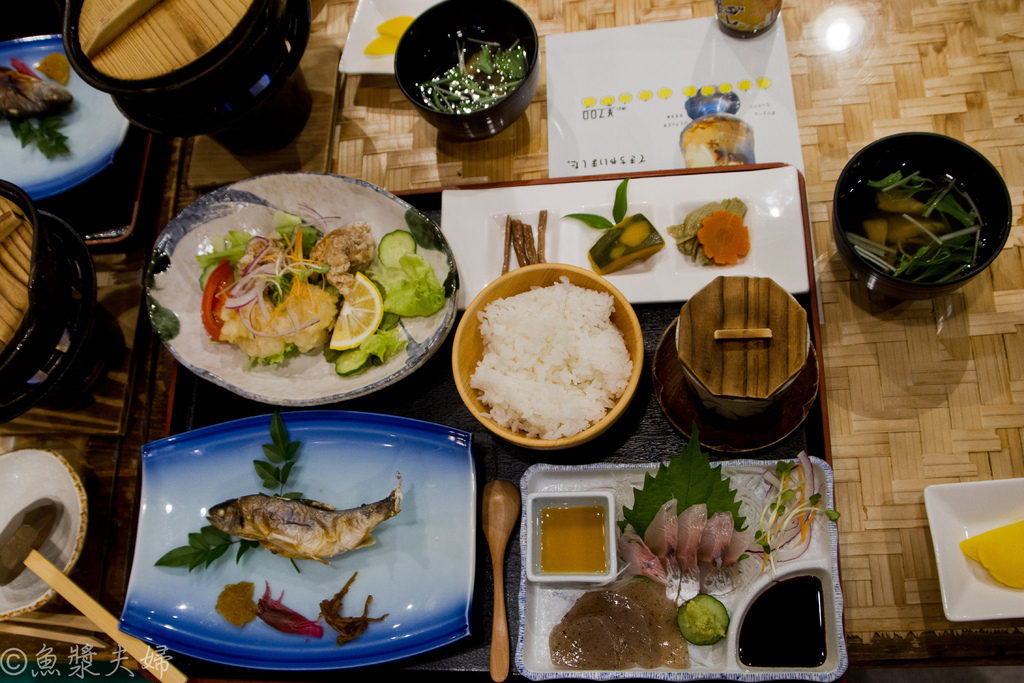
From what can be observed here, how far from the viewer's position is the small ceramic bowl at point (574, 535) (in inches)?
62.1

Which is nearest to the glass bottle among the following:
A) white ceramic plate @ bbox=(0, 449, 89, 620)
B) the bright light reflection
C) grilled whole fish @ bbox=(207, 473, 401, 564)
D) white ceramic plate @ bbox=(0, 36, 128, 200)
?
the bright light reflection

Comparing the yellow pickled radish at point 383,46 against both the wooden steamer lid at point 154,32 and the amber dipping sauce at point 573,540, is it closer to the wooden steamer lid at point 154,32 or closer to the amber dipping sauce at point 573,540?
the wooden steamer lid at point 154,32

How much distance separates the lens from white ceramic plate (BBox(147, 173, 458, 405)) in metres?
1.89

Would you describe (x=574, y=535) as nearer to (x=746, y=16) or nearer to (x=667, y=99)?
(x=667, y=99)

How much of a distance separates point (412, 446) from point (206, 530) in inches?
27.1

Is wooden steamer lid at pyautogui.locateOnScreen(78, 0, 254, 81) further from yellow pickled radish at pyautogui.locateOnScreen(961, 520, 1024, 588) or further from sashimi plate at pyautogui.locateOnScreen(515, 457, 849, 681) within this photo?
yellow pickled radish at pyautogui.locateOnScreen(961, 520, 1024, 588)

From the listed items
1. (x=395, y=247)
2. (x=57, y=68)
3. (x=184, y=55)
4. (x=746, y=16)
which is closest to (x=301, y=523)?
(x=395, y=247)

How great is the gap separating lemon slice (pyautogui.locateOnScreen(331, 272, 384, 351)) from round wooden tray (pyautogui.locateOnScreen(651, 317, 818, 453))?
3.14 feet

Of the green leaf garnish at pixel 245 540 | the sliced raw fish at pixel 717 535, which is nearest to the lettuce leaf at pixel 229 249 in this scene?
the green leaf garnish at pixel 245 540

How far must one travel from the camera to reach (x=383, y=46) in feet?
7.48

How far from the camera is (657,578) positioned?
1.60 meters

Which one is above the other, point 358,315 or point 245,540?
point 358,315

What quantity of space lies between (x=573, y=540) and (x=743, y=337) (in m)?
0.75

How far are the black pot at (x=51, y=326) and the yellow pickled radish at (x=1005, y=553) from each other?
2740 mm
